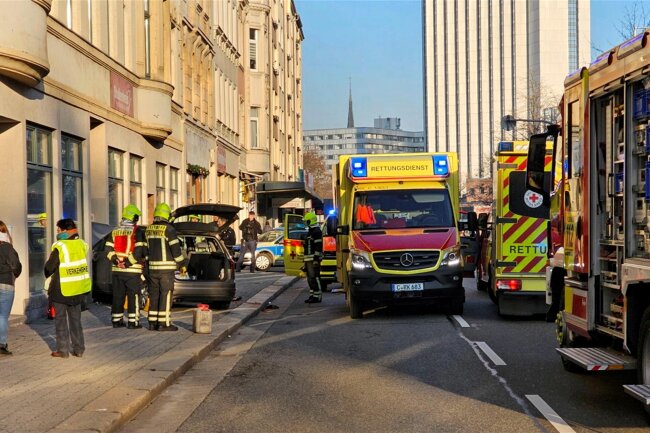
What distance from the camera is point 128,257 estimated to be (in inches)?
534

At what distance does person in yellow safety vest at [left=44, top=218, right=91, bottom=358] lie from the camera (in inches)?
419

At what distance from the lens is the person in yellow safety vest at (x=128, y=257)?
44.5 feet

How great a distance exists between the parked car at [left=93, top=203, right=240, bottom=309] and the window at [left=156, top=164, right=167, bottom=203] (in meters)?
9.18

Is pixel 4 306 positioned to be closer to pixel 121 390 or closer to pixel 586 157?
pixel 121 390

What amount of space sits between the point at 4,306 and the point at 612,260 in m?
6.75

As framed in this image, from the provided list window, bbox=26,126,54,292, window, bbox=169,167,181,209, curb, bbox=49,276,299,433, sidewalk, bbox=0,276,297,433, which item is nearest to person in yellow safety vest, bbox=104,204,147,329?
sidewalk, bbox=0,276,297,433

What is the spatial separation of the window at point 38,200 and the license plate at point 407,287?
6.17 meters

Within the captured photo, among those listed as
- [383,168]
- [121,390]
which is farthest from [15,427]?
[383,168]

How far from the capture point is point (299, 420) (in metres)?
7.68

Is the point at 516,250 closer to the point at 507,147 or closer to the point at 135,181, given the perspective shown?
the point at 507,147

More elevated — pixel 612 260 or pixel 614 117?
pixel 614 117

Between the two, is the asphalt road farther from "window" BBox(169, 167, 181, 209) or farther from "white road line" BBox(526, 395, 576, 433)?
"window" BBox(169, 167, 181, 209)

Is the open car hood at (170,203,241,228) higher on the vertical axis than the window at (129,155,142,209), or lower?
lower

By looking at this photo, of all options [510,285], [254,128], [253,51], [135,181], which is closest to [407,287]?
[510,285]
